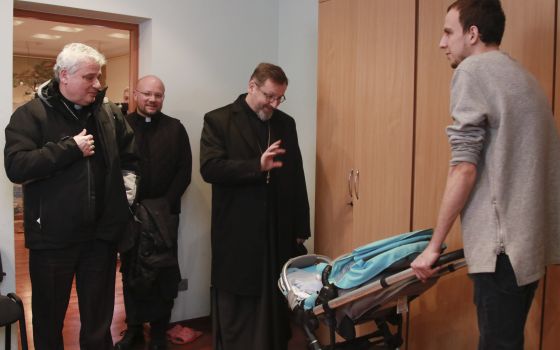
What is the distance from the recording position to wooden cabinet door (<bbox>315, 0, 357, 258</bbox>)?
285cm

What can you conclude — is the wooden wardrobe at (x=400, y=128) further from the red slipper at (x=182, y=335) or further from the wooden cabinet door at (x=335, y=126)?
the red slipper at (x=182, y=335)

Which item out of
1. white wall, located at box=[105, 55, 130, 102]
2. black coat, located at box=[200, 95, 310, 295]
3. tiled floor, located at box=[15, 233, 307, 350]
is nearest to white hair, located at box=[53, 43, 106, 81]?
black coat, located at box=[200, 95, 310, 295]

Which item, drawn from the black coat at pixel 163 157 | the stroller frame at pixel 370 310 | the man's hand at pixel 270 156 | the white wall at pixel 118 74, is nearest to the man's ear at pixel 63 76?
the black coat at pixel 163 157

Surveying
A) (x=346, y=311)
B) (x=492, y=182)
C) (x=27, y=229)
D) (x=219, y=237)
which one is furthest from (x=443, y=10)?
(x=27, y=229)

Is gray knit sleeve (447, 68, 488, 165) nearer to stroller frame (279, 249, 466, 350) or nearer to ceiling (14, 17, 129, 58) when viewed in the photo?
stroller frame (279, 249, 466, 350)

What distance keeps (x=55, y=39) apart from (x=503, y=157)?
236 inches

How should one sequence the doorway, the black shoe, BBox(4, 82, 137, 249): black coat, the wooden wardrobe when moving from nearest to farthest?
the wooden wardrobe → BBox(4, 82, 137, 249): black coat → the black shoe → the doorway

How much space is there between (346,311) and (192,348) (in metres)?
1.49

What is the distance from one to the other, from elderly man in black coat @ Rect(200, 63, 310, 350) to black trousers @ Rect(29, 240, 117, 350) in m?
0.59

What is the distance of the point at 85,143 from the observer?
2.28m

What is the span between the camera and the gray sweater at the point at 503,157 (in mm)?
1570

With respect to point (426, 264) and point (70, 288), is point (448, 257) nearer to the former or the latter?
point (426, 264)

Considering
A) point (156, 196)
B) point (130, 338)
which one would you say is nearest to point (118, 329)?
point (130, 338)

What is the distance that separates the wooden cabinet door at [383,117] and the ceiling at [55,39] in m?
3.24
